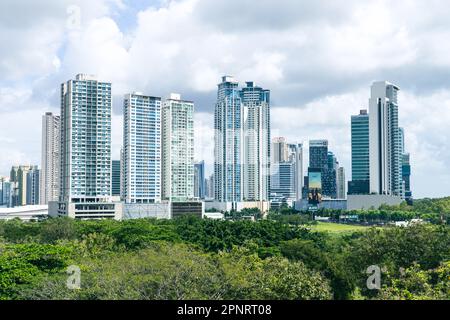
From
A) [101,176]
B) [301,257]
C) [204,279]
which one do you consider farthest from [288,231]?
[101,176]

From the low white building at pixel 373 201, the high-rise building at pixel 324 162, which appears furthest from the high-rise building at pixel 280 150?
the low white building at pixel 373 201

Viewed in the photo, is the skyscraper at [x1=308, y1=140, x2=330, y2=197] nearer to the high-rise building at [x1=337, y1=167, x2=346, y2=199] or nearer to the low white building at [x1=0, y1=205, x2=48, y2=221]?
the high-rise building at [x1=337, y1=167, x2=346, y2=199]

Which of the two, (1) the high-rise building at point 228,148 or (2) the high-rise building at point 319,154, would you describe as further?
(2) the high-rise building at point 319,154

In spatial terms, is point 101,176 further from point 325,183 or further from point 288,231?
point 325,183

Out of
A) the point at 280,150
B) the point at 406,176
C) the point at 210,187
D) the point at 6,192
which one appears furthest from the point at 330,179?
the point at 6,192

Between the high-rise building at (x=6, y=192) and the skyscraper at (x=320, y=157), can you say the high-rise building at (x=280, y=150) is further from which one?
the high-rise building at (x=6, y=192)

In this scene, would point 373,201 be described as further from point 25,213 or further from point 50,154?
point 50,154
